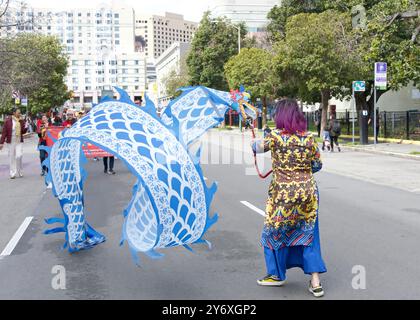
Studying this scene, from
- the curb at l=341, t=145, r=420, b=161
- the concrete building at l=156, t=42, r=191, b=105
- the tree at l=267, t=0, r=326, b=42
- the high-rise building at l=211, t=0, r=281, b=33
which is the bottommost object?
the curb at l=341, t=145, r=420, b=161

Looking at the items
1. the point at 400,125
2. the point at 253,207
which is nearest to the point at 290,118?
the point at 253,207

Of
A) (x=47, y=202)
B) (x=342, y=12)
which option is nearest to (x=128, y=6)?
(x=342, y=12)

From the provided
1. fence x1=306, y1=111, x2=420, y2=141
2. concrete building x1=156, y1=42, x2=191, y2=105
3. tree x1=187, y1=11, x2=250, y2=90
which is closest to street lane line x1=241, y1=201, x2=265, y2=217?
fence x1=306, y1=111, x2=420, y2=141

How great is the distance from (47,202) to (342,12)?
23.4 meters

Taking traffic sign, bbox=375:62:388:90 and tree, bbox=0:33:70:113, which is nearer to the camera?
traffic sign, bbox=375:62:388:90

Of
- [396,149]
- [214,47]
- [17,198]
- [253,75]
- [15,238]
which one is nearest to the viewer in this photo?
[15,238]

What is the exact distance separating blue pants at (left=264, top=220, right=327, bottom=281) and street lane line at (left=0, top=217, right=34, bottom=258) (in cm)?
370

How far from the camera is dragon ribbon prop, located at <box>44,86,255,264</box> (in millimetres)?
5055

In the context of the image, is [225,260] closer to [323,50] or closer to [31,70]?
[323,50]

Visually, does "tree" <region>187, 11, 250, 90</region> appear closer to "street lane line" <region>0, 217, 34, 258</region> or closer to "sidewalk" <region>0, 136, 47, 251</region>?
"sidewalk" <region>0, 136, 47, 251</region>

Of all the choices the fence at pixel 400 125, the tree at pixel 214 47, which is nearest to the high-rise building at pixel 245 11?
the tree at pixel 214 47

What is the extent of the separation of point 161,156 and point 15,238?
4016 millimetres

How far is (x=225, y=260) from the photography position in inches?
264

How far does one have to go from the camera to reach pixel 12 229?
8789 millimetres
